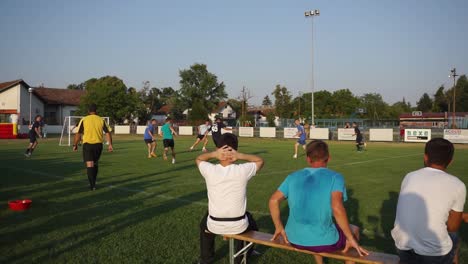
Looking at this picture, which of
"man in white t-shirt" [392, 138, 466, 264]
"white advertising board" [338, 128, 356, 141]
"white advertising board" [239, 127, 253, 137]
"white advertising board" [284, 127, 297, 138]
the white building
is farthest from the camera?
the white building

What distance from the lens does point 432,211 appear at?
333cm

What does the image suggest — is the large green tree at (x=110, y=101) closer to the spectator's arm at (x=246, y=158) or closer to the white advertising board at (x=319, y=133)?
the white advertising board at (x=319, y=133)

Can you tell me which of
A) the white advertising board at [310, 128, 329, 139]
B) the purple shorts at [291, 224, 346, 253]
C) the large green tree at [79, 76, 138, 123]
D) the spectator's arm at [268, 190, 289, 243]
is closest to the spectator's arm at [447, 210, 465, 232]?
the purple shorts at [291, 224, 346, 253]

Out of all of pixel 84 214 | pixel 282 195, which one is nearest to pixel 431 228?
pixel 282 195

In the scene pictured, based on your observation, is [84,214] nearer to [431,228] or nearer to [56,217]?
[56,217]

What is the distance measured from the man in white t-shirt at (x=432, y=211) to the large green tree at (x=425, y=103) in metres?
120

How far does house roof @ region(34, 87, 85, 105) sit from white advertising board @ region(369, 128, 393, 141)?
48239 mm

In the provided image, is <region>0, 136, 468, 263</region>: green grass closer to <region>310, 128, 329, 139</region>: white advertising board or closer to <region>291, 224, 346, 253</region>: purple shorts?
<region>291, 224, 346, 253</region>: purple shorts

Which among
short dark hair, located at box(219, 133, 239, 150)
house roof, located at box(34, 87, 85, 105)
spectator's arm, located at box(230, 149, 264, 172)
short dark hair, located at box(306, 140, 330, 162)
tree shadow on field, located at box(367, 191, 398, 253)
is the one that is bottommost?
tree shadow on field, located at box(367, 191, 398, 253)

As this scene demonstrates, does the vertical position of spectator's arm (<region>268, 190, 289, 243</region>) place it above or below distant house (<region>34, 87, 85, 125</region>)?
below

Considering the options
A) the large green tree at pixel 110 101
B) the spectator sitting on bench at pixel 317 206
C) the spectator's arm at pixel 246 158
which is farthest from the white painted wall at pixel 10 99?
the spectator sitting on bench at pixel 317 206

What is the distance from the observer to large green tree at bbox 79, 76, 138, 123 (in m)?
58.5

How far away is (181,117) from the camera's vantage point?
8900 centimetres

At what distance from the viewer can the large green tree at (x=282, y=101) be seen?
251ft
